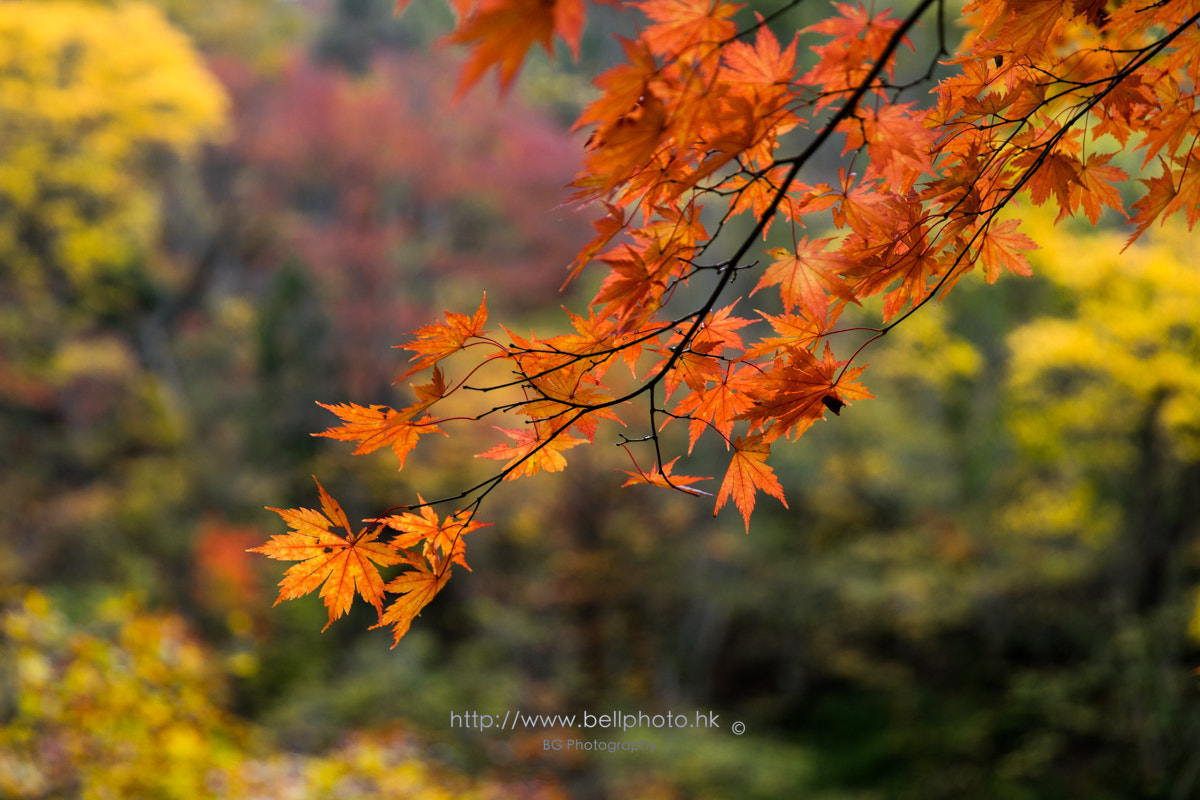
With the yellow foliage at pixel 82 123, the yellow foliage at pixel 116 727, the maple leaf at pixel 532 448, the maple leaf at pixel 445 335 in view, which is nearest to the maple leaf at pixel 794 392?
the maple leaf at pixel 532 448

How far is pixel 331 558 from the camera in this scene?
2.76 ft

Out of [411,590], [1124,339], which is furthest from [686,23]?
[1124,339]

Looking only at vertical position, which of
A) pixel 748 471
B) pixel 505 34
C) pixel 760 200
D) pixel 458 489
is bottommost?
pixel 748 471

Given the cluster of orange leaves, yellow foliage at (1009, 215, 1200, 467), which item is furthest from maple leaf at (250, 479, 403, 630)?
yellow foliage at (1009, 215, 1200, 467)

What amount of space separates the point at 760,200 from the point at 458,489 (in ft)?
22.1

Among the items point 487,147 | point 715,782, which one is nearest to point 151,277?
point 487,147

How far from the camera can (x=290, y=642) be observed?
24.0 feet

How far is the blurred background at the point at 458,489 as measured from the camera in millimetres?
3775

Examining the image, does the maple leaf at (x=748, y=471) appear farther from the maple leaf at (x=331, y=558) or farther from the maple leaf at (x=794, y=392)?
the maple leaf at (x=331, y=558)

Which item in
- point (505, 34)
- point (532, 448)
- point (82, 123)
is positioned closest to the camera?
point (505, 34)

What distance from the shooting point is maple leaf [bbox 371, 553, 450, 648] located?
2.59 ft

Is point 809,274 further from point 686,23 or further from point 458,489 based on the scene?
point 458,489

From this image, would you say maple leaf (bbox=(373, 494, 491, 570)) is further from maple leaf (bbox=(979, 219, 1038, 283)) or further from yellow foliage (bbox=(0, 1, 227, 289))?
yellow foliage (bbox=(0, 1, 227, 289))

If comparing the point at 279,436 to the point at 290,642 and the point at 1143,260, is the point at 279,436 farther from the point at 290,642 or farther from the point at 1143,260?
the point at 1143,260
